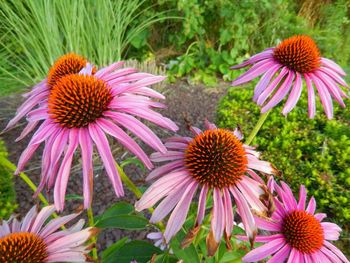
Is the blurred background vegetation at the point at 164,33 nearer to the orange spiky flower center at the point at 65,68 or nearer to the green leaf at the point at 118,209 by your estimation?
the orange spiky flower center at the point at 65,68

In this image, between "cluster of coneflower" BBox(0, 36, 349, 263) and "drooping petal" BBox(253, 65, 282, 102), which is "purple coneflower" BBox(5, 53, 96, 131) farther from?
"drooping petal" BBox(253, 65, 282, 102)

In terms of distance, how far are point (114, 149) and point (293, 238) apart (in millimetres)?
1532

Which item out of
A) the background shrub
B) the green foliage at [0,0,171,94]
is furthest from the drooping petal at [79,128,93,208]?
the background shrub

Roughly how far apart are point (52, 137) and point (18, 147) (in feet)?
5.80

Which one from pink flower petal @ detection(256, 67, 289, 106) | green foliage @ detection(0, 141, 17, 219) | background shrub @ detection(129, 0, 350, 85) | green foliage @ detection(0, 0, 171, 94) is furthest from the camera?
background shrub @ detection(129, 0, 350, 85)

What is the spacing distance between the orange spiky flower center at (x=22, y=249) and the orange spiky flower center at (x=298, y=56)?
0.71m

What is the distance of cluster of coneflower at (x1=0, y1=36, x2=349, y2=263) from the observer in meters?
0.62

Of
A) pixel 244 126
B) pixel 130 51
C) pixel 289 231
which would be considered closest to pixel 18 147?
pixel 244 126

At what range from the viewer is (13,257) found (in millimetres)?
598

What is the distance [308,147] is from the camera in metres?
1.86

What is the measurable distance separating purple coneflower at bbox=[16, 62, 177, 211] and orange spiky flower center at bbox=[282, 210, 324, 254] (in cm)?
38

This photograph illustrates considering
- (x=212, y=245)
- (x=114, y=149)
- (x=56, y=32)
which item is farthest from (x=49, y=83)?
(x=56, y=32)

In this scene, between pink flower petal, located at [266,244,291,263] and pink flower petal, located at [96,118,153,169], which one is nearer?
pink flower petal, located at [96,118,153,169]

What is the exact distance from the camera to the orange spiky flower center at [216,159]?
26.3 inches
